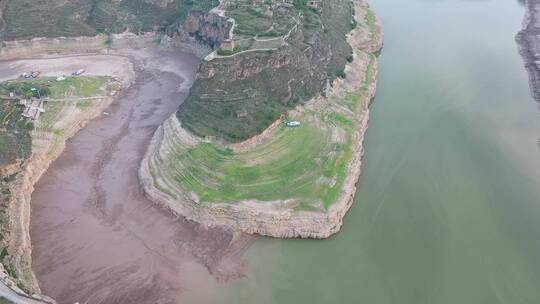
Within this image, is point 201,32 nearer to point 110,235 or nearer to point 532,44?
point 110,235

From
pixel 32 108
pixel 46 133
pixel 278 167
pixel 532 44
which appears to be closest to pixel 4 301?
pixel 278 167

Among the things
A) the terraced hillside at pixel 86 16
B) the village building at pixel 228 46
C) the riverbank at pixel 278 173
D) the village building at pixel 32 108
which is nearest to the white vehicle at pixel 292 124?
the riverbank at pixel 278 173

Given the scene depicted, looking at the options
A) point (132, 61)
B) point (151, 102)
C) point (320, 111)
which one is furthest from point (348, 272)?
point (132, 61)

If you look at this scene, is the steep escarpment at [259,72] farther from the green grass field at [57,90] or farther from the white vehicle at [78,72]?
the white vehicle at [78,72]

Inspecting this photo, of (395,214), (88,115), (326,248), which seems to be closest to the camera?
(326,248)

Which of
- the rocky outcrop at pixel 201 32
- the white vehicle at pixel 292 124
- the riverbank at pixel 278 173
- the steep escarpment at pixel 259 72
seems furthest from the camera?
the rocky outcrop at pixel 201 32

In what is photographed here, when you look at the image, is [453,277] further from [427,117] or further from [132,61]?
[132,61]
